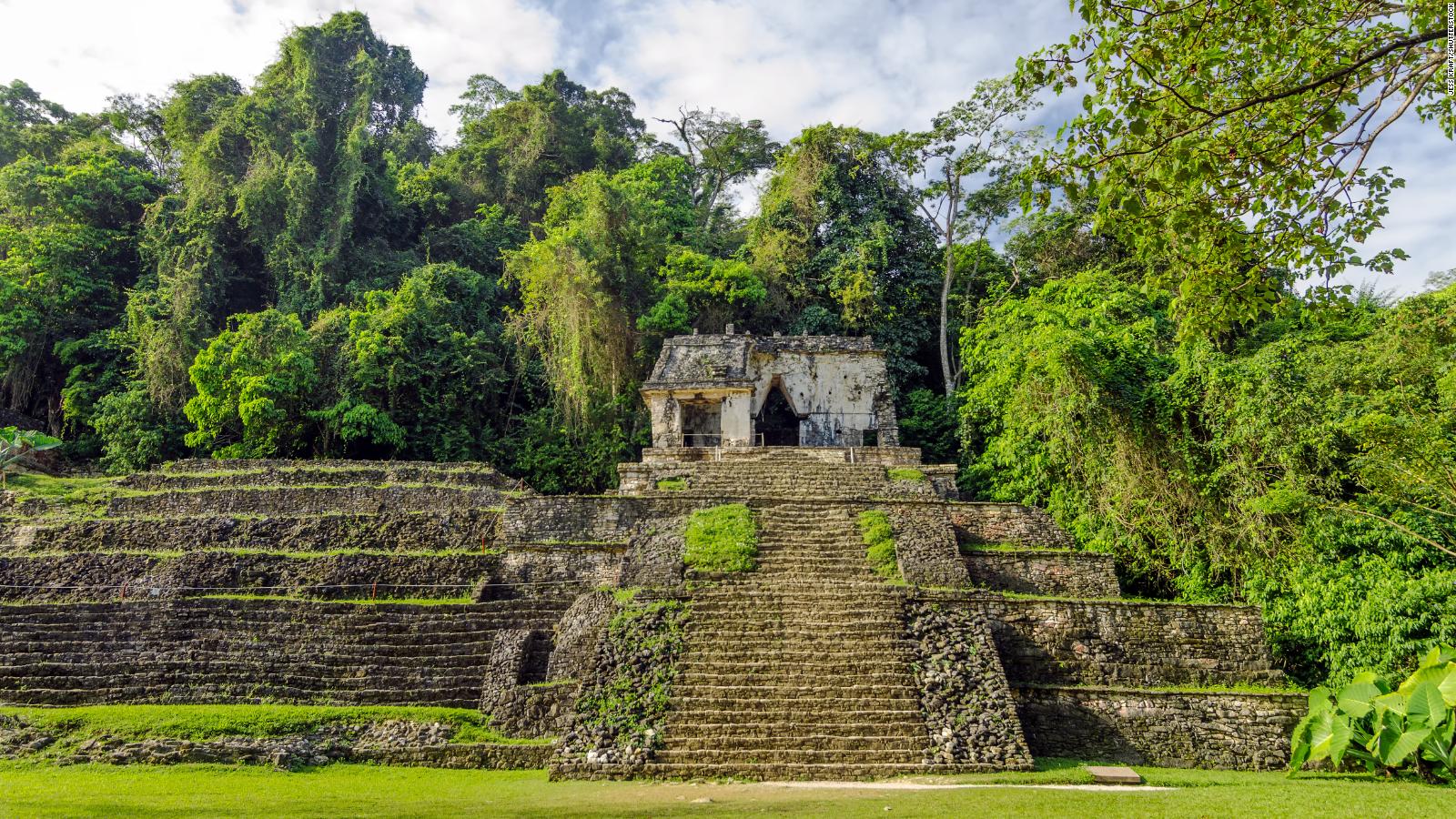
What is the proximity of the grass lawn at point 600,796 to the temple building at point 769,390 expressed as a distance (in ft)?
37.4

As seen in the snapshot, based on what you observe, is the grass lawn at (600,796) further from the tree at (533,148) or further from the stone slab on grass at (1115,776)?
the tree at (533,148)

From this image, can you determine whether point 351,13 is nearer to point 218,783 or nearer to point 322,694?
point 322,694

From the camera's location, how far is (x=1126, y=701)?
29.8 ft

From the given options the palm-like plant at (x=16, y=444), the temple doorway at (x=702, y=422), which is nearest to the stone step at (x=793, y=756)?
the temple doorway at (x=702, y=422)

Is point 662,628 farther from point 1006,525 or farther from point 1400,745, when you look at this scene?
point 1400,745

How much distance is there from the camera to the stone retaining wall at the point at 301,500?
1597cm

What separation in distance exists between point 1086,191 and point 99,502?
1856 centimetres

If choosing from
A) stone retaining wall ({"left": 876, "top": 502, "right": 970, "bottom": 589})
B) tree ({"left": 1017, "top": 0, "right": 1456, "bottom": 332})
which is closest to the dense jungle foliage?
tree ({"left": 1017, "top": 0, "right": 1456, "bottom": 332})

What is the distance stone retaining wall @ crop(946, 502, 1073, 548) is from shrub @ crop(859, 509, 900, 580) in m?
1.70

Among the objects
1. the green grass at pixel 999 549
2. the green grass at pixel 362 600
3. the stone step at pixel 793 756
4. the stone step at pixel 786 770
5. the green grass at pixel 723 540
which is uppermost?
the green grass at pixel 723 540

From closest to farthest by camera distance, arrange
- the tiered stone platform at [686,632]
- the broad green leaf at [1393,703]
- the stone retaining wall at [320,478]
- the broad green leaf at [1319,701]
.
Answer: the broad green leaf at [1393,703]
the broad green leaf at [1319,701]
the tiered stone platform at [686,632]
the stone retaining wall at [320,478]

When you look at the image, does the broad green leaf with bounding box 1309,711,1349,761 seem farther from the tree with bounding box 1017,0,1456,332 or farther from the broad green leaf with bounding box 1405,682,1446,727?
the tree with bounding box 1017,0,1456,332

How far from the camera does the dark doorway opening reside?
22016 mm

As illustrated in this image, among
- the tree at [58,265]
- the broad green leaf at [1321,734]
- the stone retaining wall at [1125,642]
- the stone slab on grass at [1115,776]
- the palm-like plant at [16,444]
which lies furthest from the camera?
the tree at [58,265]
